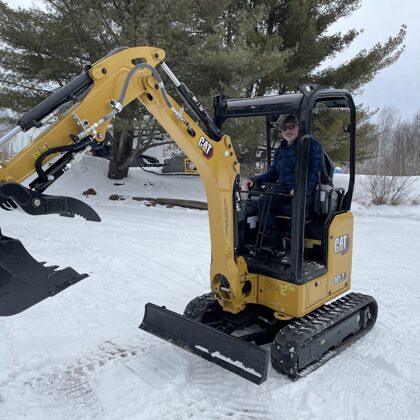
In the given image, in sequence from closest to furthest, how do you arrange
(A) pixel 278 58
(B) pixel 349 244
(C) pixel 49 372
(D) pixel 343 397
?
(D) pixel 343 397
(C) pixel 49 372
(B) pixel 349 244
(A) pixel 278 58

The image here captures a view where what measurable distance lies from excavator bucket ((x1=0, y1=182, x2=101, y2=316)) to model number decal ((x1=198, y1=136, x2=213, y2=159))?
114 cm

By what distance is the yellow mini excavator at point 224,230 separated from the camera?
295 centimetres

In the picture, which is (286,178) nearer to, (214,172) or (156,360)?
(214,172)

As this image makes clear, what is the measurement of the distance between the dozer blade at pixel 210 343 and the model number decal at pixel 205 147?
1.44 metres

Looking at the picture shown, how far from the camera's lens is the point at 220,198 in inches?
150

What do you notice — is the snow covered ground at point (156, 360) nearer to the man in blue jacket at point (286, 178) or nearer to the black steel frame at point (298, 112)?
the black steel frame at point (298, 112)

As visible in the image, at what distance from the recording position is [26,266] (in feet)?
9.87

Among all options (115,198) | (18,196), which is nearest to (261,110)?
(18,196)

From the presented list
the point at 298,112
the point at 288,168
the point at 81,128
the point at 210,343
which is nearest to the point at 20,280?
the point at 81,128

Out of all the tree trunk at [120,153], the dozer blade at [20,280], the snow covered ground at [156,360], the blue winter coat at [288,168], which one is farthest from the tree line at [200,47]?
the dozer blade at [20,280]

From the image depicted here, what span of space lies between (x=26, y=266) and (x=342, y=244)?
2.80m

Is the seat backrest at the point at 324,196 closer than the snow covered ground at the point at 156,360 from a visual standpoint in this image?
No

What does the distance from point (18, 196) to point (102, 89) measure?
3.05 ft

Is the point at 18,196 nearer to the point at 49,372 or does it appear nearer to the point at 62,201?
the point at 62,201
